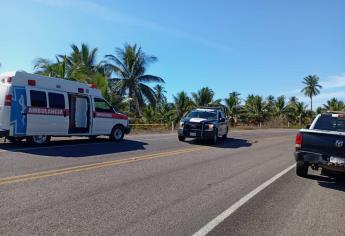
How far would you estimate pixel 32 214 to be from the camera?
5.63 m

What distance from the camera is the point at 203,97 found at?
167 ft

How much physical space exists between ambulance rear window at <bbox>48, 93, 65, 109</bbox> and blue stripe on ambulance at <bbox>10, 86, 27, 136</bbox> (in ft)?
3.52

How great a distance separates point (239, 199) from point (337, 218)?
1762 mm

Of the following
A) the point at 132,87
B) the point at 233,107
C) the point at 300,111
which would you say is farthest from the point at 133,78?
the point at 300,111

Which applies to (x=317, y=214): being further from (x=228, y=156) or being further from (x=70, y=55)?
(x=70, y=55)

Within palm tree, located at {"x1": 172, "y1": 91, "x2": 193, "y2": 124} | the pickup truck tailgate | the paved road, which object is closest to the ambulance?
the paved road

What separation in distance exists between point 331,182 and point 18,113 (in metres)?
10.0

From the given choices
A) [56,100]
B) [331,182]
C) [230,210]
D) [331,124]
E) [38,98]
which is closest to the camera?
[230,210]

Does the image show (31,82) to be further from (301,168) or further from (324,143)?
(324,143)

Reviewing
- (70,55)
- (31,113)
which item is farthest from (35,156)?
(70,55)

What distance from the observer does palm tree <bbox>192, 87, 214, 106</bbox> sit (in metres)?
50.9

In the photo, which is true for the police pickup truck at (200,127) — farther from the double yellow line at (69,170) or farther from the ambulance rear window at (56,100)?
the ambulance rear window at (56,100)

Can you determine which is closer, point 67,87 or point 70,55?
point 67,87

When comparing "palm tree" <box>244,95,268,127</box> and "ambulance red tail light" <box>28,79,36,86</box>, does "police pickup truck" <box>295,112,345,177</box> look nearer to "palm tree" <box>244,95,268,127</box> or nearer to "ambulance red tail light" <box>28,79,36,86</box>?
"ambulance red tail light" <box>28,79,36,86</box>
